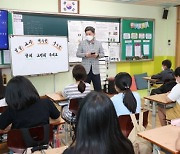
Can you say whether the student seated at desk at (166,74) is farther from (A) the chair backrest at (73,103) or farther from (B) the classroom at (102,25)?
(A) the chair backrest at (73,103)

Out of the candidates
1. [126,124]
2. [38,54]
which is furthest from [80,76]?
[38,54]

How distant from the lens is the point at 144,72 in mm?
6391

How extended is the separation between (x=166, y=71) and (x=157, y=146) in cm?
324

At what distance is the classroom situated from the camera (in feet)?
14.4

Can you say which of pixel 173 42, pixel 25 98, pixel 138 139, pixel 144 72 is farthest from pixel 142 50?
pixel 25 98

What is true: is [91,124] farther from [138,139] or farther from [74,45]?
[74,45]

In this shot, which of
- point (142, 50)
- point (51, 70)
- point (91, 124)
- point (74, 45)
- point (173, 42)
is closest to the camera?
point (91, 124)

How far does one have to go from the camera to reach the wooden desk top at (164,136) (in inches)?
Answer: 67.3

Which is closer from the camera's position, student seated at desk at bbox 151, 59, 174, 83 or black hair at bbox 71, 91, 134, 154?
black hair at bbox 71, 91, 134, 154

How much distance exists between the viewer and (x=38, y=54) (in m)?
4.36

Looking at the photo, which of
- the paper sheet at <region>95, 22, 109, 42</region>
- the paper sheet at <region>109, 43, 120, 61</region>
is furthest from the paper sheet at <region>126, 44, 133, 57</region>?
the paper sheet at <region>95, 22, 109, 42</region>

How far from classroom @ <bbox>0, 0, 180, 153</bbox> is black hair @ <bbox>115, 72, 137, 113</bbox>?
106 cm

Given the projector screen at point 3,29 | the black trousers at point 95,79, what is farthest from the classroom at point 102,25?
the black trousers at point 95,79

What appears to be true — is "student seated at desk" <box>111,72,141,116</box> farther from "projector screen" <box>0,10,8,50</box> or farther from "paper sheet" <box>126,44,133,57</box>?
"paper sheet" <box>126,44,133,57</box>
